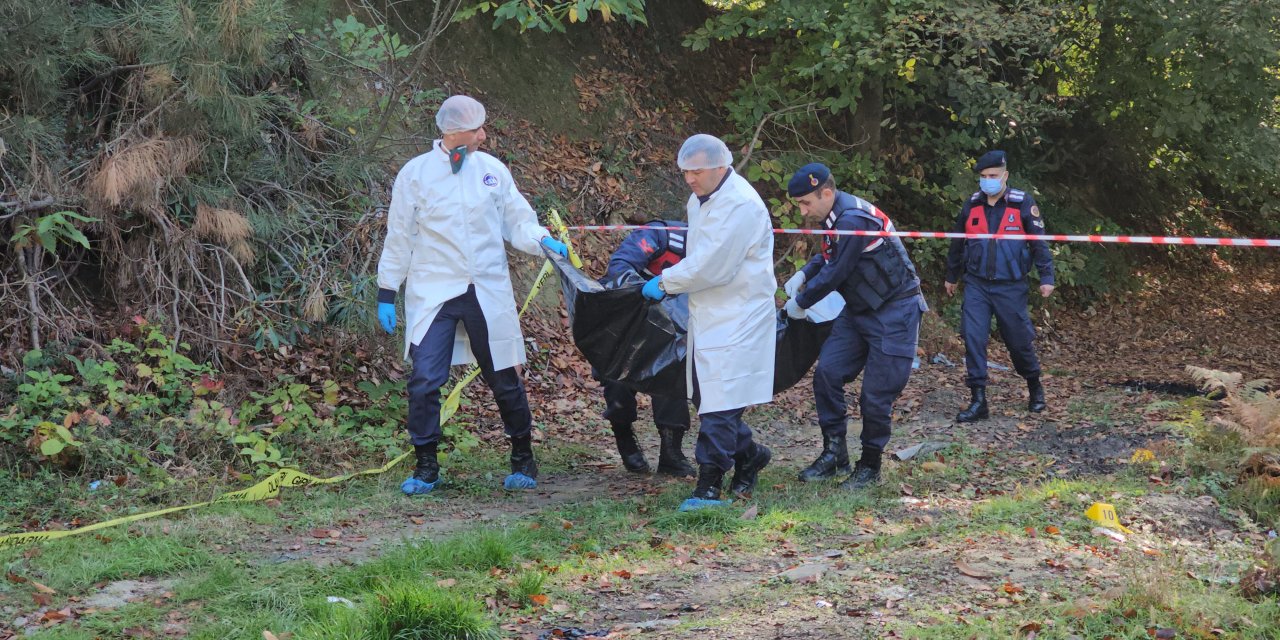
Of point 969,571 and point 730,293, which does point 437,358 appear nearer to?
A: point 730,293

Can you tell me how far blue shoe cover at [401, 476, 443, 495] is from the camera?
20.2ft

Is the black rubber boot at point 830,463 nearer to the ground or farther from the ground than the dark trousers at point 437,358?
nearer to the ground

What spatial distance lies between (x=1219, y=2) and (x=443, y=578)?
922cm

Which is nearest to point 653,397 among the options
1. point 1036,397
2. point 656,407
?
point 656,407

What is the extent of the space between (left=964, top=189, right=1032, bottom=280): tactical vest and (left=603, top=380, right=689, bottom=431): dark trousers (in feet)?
10.8

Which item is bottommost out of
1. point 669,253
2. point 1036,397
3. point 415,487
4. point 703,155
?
point 1036,397

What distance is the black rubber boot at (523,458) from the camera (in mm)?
6465

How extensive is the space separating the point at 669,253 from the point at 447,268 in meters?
1.26

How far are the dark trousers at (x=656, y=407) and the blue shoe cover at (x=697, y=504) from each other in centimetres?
81

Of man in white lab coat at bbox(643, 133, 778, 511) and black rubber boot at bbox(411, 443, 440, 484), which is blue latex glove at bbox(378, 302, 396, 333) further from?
man in white lab coat at bbox(643, 133, 778, 511)

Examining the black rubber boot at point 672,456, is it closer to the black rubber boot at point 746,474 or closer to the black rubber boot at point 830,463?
the black rubber boot at point 746,474

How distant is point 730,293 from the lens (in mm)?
5793

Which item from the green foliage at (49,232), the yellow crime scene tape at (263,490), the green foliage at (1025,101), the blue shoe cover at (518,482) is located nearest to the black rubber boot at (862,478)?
the blue shoe cover at (518,482)

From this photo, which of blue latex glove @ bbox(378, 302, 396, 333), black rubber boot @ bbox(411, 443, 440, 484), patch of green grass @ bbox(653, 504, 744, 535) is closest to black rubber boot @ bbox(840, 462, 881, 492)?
patch of green grass @ bbox(653, 504, 744, 535)
